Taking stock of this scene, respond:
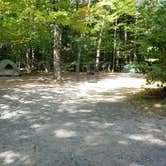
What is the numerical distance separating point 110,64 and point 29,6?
1946 cm

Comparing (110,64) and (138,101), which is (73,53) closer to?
(110,64)

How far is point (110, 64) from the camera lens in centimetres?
3431

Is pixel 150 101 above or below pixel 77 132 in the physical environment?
above

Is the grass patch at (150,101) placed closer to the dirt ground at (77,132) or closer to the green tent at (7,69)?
the dirt ground at (77,132)

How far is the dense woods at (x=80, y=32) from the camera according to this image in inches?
433

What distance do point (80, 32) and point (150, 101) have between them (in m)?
12.0

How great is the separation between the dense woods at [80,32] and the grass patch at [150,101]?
2.33 ft

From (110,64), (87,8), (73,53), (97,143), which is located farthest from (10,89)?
(110,64)

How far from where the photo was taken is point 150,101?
36.3ft

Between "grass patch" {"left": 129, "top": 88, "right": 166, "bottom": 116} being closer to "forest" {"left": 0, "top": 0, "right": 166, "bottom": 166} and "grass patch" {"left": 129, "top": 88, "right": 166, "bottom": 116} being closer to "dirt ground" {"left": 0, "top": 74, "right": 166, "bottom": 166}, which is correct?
"forest" {"left": 0, "top": 0, "right": 166, "bottom": 166}

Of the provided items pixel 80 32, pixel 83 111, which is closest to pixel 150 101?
pixel 83 111

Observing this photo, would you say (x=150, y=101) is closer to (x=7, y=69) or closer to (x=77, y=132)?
(x=77, y=132)

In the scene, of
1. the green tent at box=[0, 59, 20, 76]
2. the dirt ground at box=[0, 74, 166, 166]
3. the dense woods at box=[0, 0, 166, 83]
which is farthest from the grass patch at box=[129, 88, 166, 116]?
the green tent at box=[0, 59, 20, 76]

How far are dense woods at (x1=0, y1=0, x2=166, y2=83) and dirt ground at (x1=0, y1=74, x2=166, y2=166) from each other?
2.12 meters
